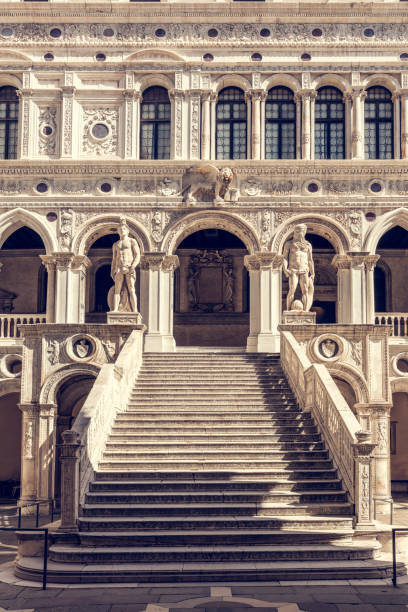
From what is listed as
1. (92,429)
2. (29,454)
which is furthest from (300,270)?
(92,429)

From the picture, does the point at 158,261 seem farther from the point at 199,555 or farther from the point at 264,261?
the point at 199,555

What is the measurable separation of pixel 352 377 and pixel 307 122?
909cm

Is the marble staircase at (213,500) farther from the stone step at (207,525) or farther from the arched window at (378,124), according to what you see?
the arched window at (378,124)

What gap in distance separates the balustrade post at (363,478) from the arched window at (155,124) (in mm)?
15432

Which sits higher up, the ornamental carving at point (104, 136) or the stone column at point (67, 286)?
the ornamental carving at point (104, 136)

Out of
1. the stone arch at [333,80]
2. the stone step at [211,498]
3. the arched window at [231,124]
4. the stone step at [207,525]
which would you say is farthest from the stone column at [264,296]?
the stone step at [207,525]

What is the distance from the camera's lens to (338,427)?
56.1 ft

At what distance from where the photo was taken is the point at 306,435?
18.5 metres

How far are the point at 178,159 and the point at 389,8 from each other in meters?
8.48

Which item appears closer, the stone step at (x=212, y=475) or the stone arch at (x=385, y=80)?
the stone step at (x=212, y=475)

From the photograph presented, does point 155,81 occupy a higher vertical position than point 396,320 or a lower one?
higher

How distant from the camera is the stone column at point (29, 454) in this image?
23000 millimetres

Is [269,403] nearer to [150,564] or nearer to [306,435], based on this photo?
[306,435]

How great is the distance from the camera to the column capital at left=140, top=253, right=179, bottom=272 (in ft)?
89.8
